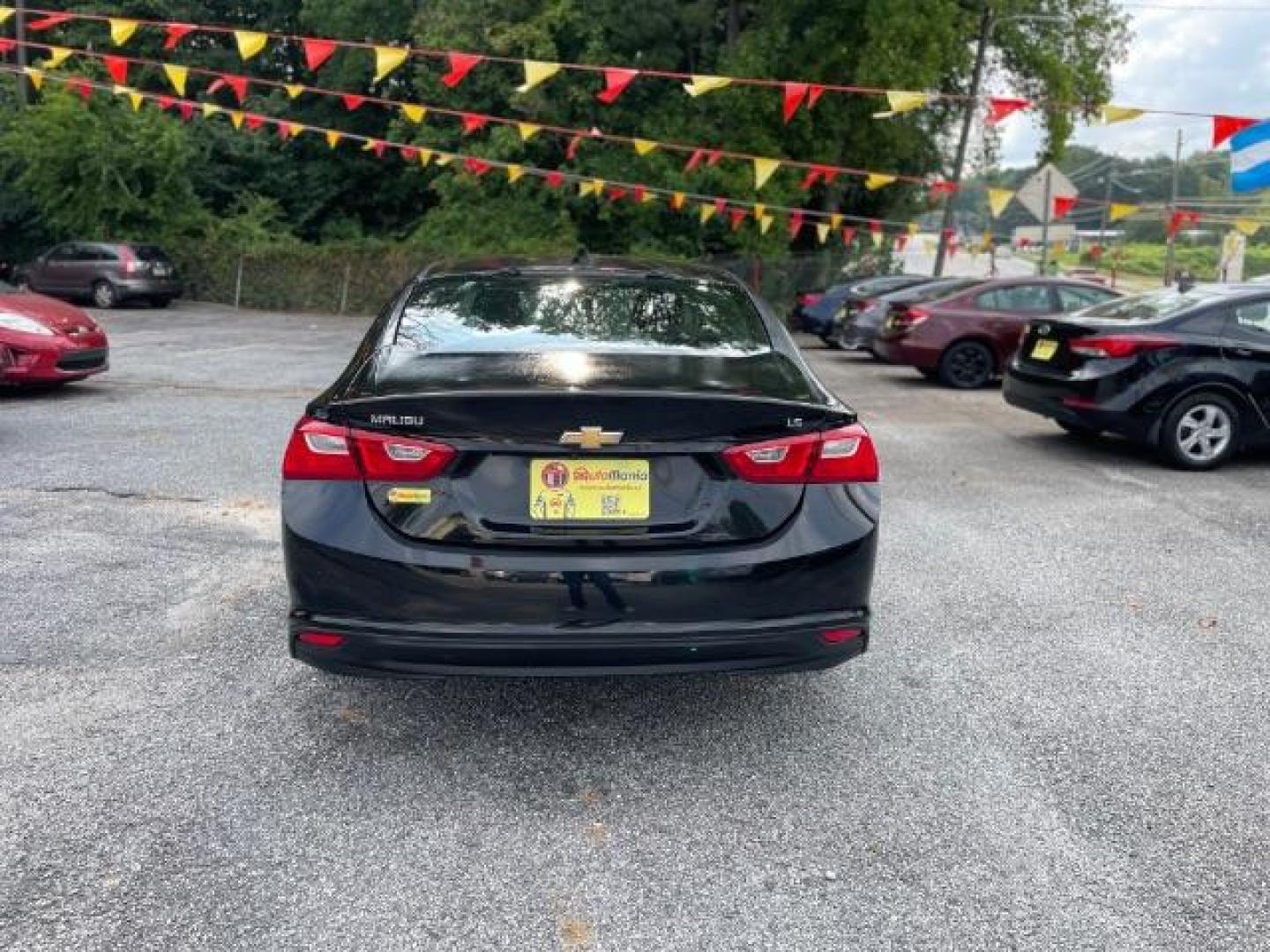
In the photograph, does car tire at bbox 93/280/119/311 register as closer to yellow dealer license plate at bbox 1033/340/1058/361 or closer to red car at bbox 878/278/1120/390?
red car at bbox 878/278/1120/390

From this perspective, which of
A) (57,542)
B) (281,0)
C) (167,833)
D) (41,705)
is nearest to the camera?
(167,833)

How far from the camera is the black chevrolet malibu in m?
2.94

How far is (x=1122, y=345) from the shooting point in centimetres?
789

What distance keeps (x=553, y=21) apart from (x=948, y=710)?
2479 centimetres

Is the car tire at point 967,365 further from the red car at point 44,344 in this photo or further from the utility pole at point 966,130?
the utility pole at point 966,130

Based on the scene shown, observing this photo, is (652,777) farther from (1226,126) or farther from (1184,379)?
(1226,126)

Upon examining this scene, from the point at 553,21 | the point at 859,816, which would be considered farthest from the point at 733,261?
the point at 859,816

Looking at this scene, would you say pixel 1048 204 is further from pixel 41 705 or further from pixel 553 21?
pixel 41 705

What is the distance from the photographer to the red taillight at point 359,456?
294 cm

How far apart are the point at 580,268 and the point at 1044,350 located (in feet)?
18.1

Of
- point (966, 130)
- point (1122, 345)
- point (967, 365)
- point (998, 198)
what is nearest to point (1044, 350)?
point (1122, 345)

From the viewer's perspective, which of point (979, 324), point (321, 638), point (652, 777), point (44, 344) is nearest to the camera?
point (321, 638)

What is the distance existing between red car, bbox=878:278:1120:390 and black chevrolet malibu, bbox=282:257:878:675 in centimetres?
1065

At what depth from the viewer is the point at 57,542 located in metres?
5.44
